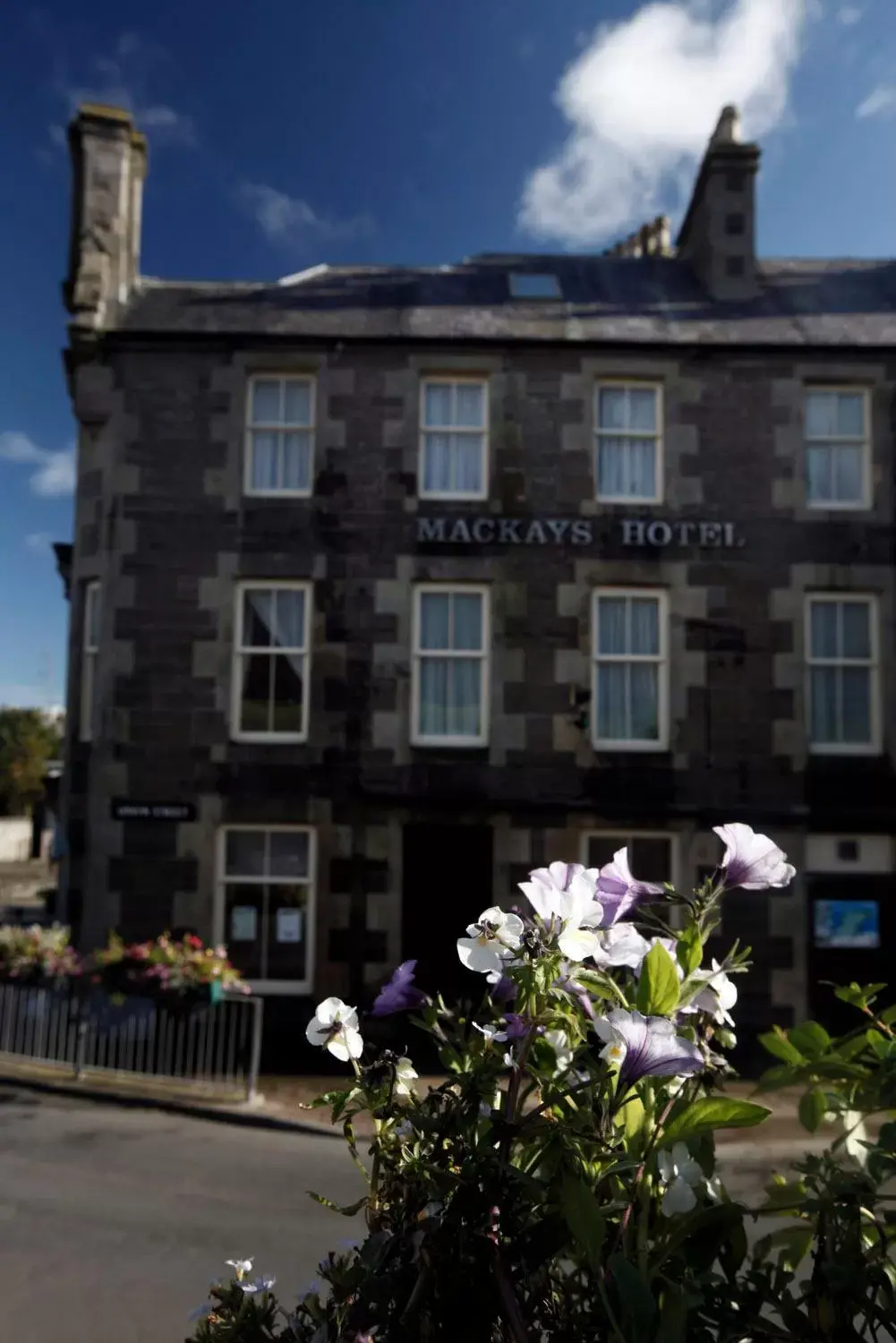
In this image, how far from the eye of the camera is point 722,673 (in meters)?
12.8

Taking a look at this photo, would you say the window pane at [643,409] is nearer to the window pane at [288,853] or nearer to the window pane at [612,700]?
the window pane at [612,700]

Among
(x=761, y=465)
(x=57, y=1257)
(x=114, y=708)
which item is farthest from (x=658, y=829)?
(x=57, y=1257)

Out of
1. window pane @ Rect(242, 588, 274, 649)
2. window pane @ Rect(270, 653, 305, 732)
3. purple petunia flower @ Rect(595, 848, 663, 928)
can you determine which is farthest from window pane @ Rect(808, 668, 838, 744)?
purple petunia flower @ Rect(595, 848, 663, 928)

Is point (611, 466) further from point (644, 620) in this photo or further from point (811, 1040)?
point (811, 1040)

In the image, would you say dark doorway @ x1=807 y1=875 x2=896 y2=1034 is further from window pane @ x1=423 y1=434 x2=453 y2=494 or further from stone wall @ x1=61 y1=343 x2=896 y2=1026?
window pane @ x1=423 y1=434 x2=453 y2=494

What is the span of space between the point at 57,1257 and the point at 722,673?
32.7ft

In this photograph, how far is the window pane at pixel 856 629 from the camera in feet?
43.2

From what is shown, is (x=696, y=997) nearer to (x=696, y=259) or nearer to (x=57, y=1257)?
(x=57, y=1257)

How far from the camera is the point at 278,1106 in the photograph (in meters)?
10.1

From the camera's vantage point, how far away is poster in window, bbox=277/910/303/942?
496 inches

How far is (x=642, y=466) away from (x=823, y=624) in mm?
3406

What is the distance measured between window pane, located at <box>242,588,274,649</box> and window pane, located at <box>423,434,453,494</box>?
279 cm

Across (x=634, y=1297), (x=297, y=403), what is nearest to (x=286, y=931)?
(x=297, y=403)

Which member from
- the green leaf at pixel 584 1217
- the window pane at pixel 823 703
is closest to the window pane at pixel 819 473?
the window pane at pixel 823 703
